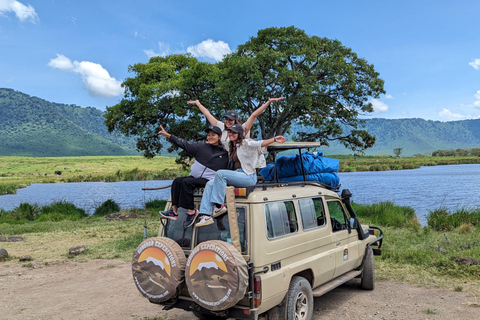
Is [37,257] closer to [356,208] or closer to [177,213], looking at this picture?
[177,213]

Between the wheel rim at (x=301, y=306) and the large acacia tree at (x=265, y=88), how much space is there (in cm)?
1525

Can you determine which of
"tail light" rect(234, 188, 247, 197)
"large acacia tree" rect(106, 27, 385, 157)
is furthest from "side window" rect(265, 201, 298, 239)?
"large acacia tree" rect(106, 27, 385, 157)

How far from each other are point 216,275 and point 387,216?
14073 millimetres

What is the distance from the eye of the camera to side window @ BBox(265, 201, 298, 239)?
17.1 ft

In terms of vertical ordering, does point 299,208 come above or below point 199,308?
above

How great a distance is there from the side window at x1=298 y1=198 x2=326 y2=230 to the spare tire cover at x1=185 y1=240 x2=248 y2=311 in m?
1.58

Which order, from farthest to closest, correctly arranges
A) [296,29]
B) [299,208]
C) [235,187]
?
[296,29]
[299,208]
[235,187]

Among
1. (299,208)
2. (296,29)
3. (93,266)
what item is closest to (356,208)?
(296,29)

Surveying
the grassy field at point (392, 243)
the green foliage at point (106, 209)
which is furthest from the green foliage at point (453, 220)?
the green foliage at point (106, 209)

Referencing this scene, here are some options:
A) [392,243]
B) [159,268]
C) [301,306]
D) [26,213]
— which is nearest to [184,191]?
[159,268]

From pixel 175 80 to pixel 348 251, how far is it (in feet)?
53.3

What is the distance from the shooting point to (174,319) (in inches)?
258

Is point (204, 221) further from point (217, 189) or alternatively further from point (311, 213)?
point (311, 213)

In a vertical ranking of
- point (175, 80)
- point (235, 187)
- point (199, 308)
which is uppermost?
point (175, 80)
